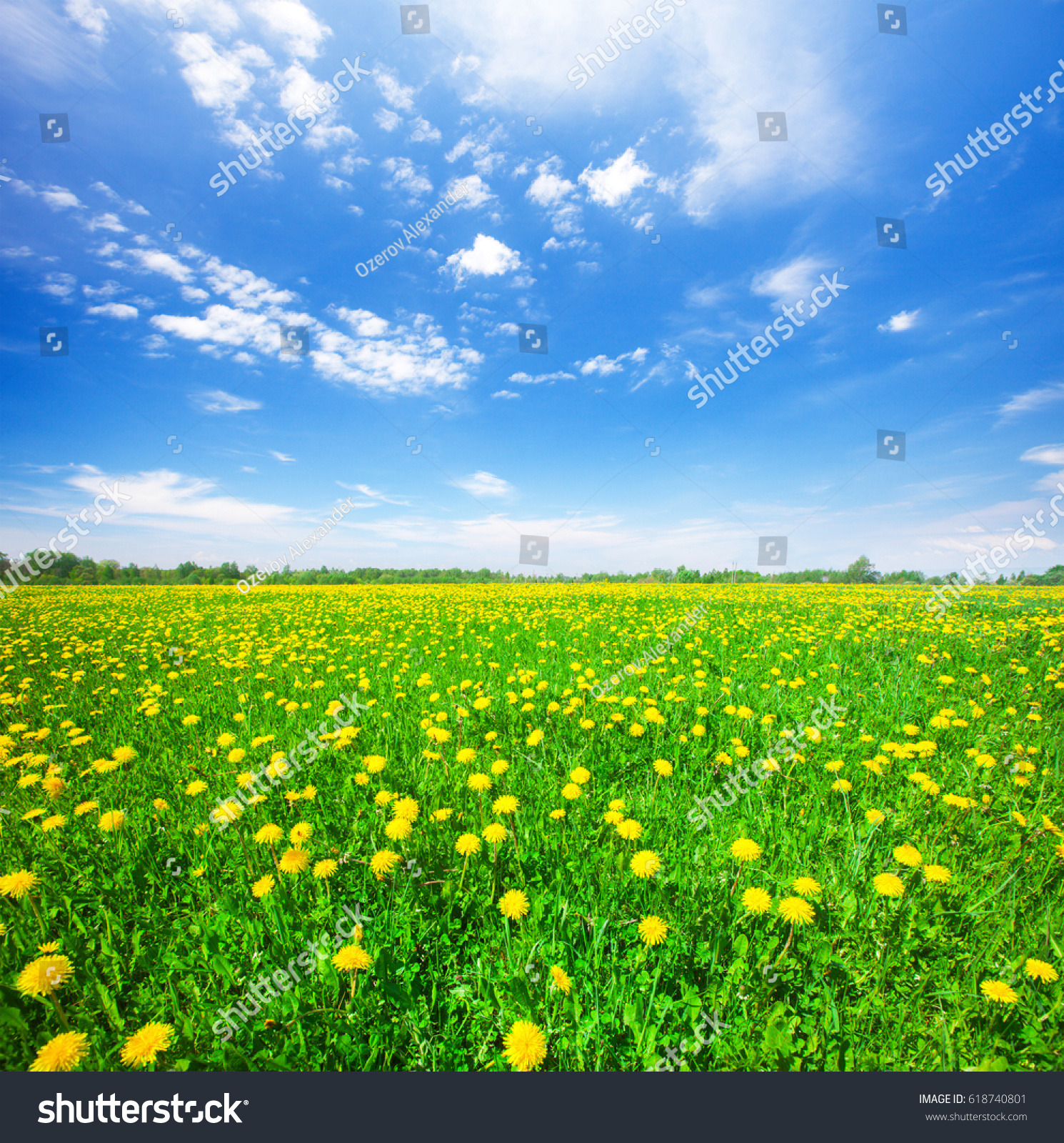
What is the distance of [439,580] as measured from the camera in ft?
118

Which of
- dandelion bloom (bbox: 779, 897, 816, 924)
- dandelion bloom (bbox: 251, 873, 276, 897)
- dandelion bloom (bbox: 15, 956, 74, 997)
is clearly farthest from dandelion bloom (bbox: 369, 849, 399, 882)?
dandelion bloom (bbox: 779, 897, 816, 924)

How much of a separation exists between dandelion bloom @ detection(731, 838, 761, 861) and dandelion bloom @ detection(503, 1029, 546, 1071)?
103cm

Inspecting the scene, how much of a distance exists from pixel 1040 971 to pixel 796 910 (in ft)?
2.43

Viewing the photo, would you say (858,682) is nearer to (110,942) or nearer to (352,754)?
(352,754)

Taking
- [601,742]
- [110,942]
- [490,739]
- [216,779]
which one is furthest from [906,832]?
[216,779]

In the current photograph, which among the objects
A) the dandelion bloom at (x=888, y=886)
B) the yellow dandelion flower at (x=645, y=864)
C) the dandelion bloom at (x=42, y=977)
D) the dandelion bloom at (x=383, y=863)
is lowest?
the dandelion bloom at (x=42, y=977)

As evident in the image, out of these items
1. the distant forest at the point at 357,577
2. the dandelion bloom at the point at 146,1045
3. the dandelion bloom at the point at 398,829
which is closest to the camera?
the dandelion bloom at the point at 146,1045

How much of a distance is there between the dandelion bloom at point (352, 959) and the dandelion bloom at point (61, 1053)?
71 cm

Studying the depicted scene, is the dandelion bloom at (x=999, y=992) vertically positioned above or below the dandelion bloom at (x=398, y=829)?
below

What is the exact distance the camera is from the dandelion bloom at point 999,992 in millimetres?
1397

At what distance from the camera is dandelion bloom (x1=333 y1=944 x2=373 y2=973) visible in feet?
4.97

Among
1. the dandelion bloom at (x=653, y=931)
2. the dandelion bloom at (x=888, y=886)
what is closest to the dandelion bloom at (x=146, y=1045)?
the dandelion bloom at (x=653, y=931)

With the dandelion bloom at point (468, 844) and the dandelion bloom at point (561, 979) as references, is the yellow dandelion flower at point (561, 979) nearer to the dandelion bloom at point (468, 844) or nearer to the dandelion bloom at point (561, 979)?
the dandelion bloom at point (561, 979)

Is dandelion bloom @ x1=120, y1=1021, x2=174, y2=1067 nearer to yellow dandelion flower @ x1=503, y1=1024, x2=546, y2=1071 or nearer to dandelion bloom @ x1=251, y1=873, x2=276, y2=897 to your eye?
dandelion bloom @ x1=251, y1=873, x2=276, y2=897
